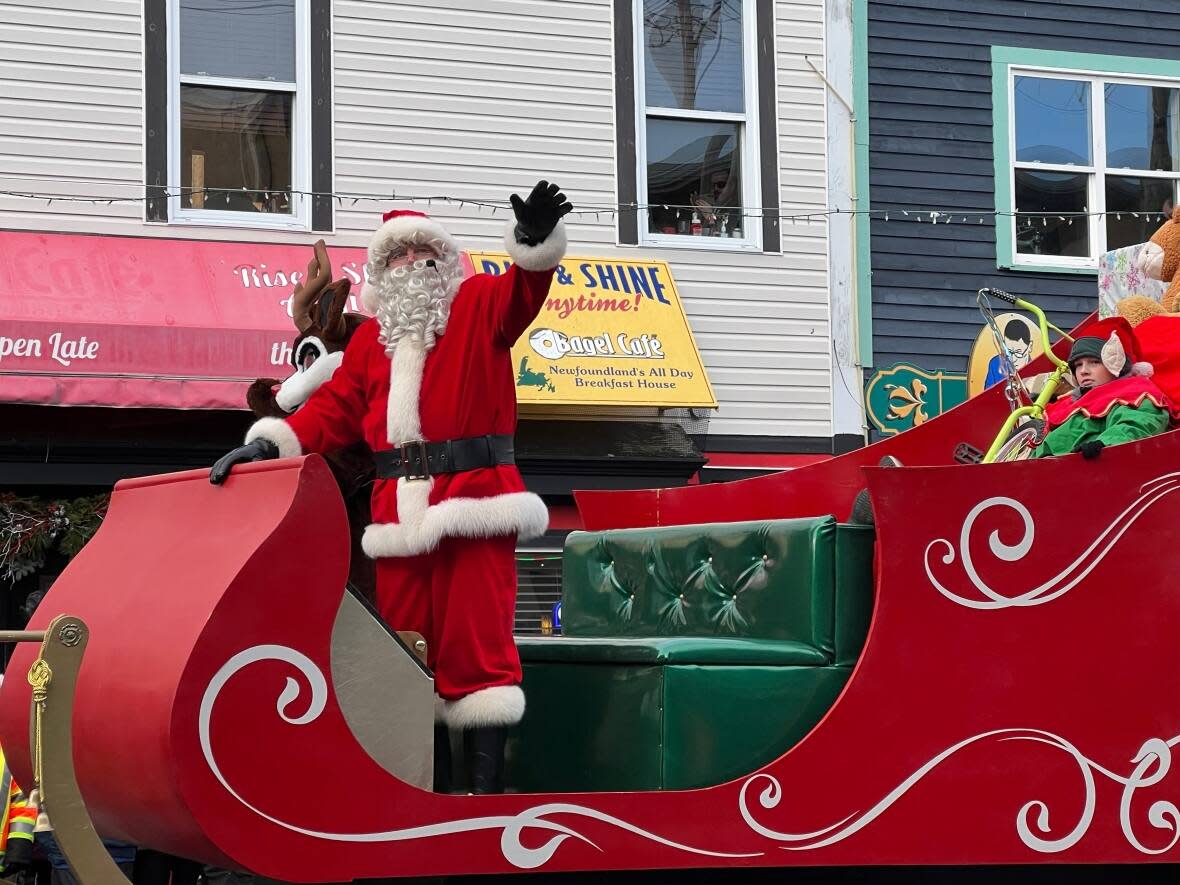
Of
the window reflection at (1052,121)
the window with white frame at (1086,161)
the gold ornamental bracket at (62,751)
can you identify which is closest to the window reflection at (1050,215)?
the window with white frame at (1086,161)

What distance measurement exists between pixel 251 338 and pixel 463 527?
5.66 meters

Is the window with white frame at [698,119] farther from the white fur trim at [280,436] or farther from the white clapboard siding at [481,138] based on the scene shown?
the white fur trim at [280,436]

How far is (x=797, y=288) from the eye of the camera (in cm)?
1122

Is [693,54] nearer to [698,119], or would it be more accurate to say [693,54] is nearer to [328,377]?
[698,119]

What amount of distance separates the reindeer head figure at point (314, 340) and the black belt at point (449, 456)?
2.54 ft

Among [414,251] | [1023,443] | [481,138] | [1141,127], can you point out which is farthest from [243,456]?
[1141,127]

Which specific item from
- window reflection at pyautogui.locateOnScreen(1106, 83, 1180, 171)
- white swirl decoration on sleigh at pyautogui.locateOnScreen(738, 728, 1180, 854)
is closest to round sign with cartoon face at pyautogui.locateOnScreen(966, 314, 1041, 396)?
window reflection at pyautogui.locateOnScreen(1106, 83, 1180, 171)

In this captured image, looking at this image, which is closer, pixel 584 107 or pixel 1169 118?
pixel 584 107

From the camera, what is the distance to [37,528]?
9.23 metres

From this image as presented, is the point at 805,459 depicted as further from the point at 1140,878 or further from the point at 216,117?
the point at 1140,878

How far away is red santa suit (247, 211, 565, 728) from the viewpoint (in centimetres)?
400

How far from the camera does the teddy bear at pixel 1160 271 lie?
217 inches

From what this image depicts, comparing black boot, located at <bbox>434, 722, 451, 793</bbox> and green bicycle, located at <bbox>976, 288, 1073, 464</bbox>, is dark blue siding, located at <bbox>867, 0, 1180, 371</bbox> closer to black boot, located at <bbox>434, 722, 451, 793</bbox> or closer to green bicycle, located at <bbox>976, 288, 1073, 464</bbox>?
green bicycle, located at <bbox>976, 288, 1073, 464</bbox>

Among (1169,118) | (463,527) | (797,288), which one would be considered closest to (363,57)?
(797,288)
